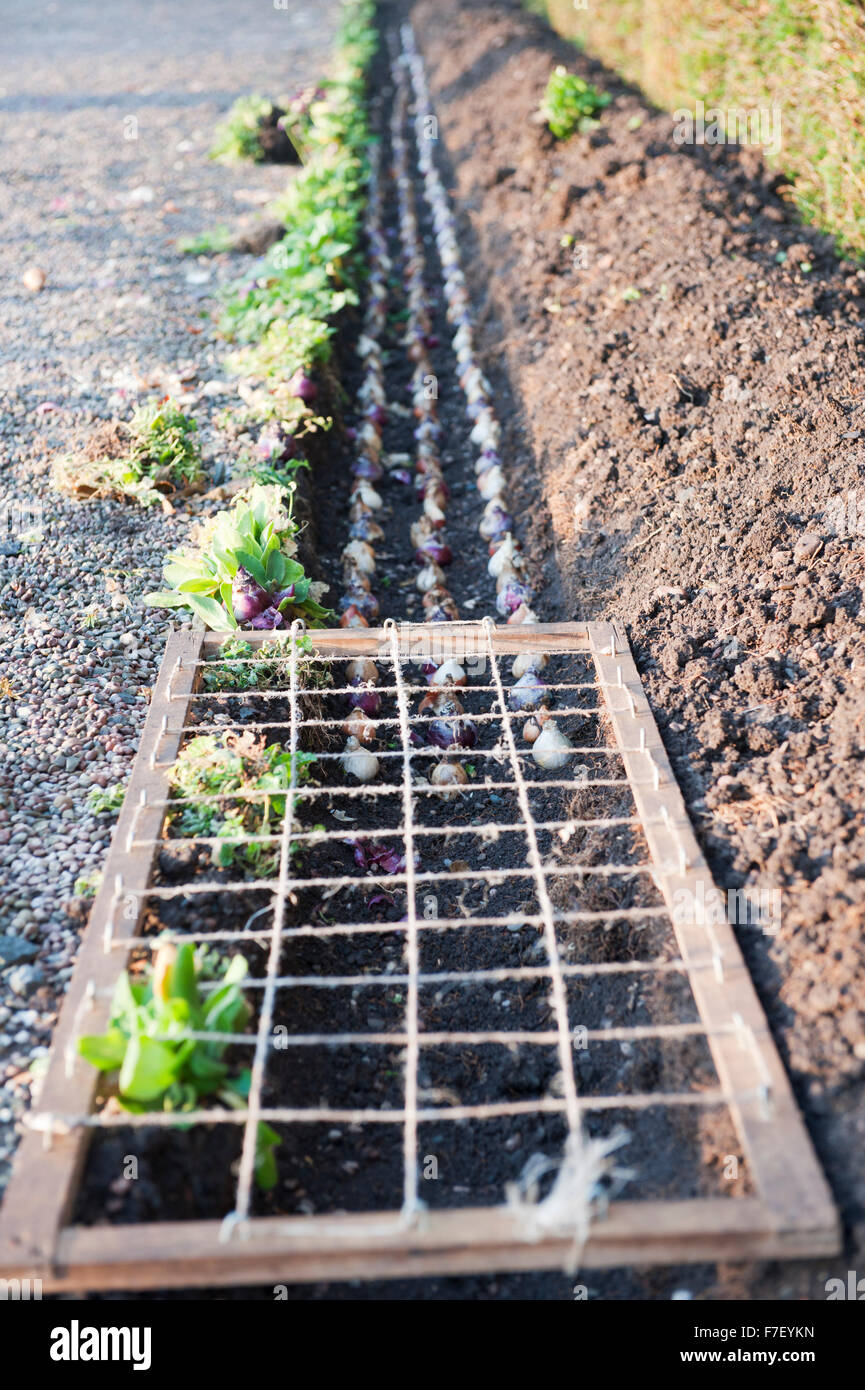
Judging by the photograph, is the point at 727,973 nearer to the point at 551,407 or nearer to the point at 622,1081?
the point at 622,1081

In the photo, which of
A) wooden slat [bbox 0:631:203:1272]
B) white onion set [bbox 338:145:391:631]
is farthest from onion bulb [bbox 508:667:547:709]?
wooden slat [bbox 0:631:203:1272]

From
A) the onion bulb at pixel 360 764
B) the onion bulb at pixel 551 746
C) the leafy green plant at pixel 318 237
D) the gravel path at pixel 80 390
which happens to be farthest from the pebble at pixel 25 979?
the leafy green plant at pixel 318 237

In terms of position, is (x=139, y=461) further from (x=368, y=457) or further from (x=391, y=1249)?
(x=391, y=1249)

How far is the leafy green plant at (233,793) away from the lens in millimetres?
2596

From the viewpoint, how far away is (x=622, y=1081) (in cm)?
236

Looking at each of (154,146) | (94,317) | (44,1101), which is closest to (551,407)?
(94,317)

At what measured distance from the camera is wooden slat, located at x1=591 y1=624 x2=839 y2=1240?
1.82m

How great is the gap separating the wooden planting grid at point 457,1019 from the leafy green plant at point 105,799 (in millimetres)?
69

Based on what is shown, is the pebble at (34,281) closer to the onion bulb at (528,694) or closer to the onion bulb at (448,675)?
the onion bulb at (448,675)

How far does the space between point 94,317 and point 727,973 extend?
481 centimetres

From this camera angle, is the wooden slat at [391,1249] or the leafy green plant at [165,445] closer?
the wooden slat at [391,1249]

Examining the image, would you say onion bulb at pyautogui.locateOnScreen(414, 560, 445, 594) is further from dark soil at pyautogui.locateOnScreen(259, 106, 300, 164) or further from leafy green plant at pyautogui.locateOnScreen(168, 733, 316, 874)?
dark soil at pyautogui.locateOnScreen(259, 106, 300, 164)

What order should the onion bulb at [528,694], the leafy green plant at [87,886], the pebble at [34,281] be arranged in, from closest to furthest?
the leafy green plant at [87,886]
the onion bulb at [528,694]
the pebble at [34,281]

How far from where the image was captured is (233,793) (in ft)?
8.63
